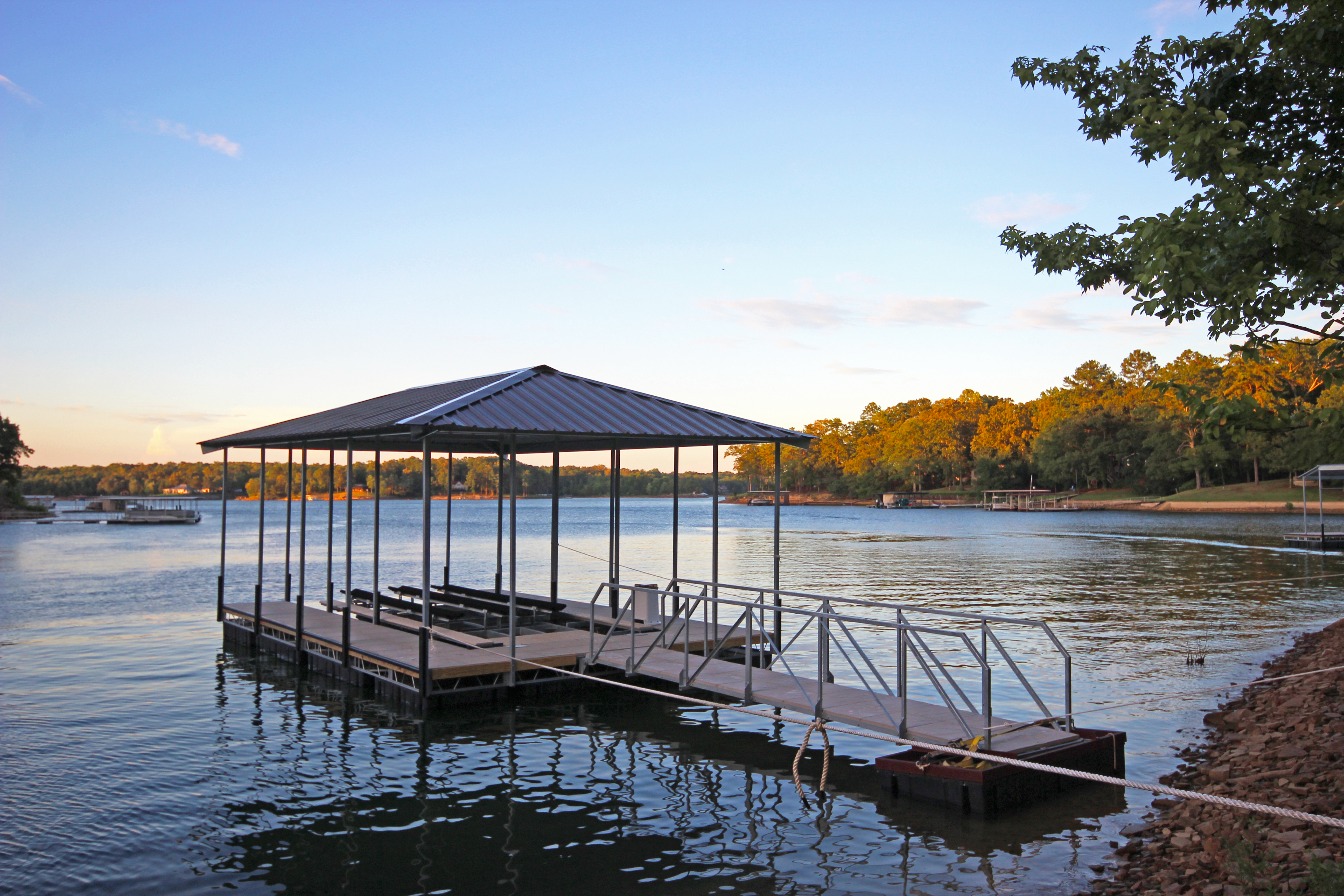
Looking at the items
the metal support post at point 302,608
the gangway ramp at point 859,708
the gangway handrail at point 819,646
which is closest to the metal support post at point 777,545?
the gangway handrail at point 819,646

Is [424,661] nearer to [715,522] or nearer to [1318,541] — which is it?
[715,522]

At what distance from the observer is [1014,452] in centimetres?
12456

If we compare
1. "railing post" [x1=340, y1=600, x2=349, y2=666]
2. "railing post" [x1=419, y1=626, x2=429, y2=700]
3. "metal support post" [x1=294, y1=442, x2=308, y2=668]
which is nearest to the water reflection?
"railing post" [x1=419, y1=626, x2=429, y2=700]

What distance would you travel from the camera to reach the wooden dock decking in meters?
9.52

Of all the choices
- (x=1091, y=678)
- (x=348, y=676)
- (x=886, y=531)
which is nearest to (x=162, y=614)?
(x=348, y=676)

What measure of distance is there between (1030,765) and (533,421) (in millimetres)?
7204

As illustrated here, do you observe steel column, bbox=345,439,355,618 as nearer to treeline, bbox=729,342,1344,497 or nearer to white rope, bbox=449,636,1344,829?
white rope, bbox=449,636,1344,829

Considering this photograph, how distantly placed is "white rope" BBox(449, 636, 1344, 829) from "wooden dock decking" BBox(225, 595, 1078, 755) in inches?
6.9

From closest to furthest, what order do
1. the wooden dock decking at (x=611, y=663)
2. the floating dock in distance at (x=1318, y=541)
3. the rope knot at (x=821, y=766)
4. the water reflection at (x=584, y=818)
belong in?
the water reflection at (x=584, y=818) < the rope knot at (x=821, y=766) < the wooden dock decking at (x=611, y=663) < the floating dock in distance at (x=1318, y=541)

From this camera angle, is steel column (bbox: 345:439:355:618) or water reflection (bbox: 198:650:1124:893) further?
steel column (bbox: 345:439:355:618)

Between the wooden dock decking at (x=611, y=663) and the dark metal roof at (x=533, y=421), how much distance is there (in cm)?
260

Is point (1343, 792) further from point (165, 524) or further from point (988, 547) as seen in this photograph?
point (165, 524)

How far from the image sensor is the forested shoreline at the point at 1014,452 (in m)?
83.1

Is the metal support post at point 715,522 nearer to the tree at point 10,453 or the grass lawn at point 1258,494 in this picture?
the grass lawn at point 1258,494
